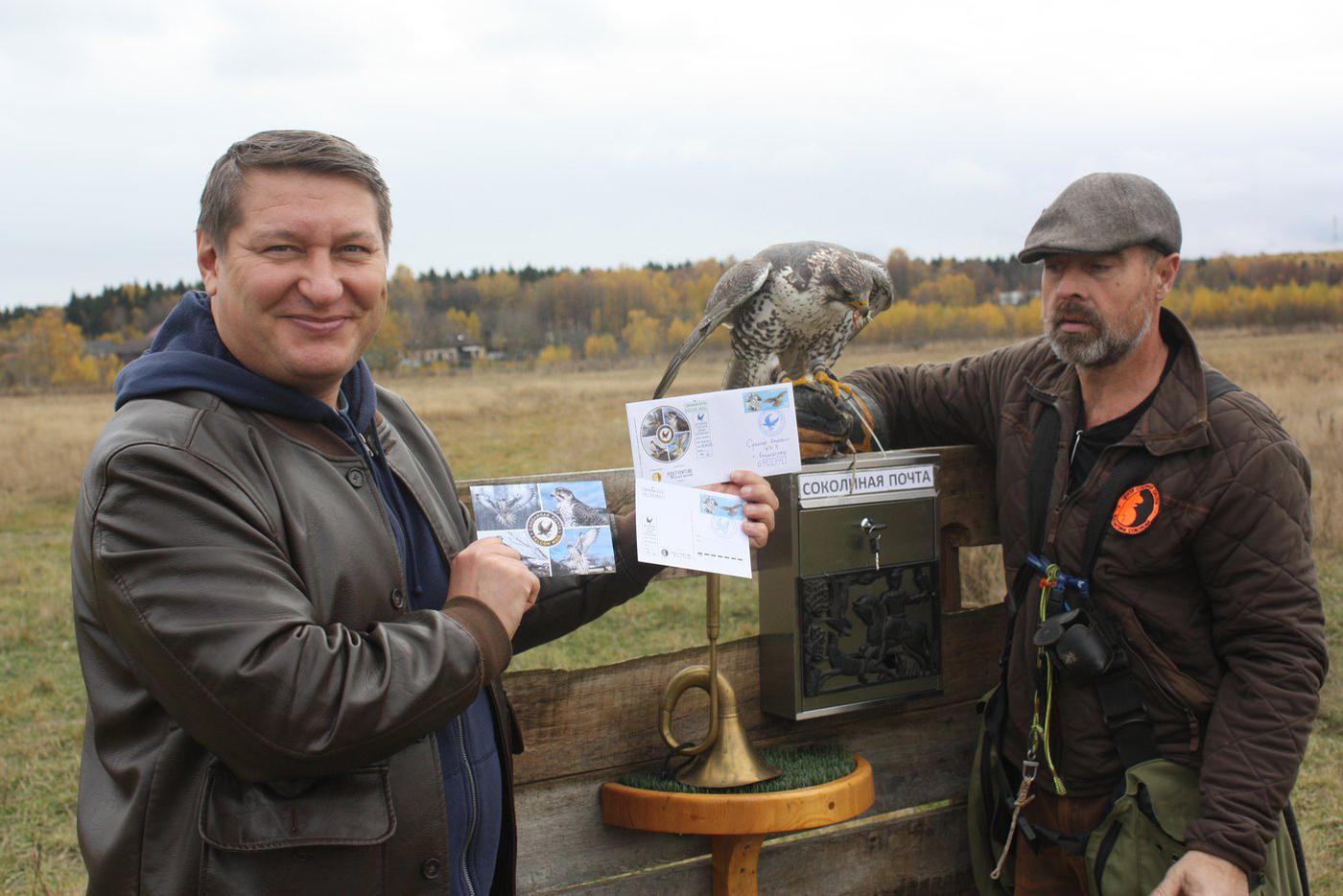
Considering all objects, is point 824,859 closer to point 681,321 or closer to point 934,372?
point 934,372

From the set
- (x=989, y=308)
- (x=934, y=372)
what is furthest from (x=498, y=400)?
(x=934, y=372)

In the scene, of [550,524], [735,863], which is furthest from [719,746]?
[550,524]

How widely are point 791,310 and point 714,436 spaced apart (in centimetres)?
67

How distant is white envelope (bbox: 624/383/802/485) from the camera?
2199 mm

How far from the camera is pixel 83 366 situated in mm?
39156

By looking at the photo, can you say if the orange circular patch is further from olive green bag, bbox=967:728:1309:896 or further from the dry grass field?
the dry grass field

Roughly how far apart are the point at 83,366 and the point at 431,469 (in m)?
43.2

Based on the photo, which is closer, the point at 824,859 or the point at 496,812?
the point at 496,812

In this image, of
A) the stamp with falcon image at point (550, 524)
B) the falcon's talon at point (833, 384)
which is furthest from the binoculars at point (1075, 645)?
the stamp with falcon image at point (550, 524)

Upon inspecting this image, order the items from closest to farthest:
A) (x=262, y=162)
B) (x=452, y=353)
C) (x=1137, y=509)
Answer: (x=262, y=162), (x=1137, y=509), (x=452, y=353)

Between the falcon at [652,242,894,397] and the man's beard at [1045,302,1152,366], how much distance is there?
1.84 ft

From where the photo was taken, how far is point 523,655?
23.5 feet

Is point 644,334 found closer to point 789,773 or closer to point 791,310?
point 791,310

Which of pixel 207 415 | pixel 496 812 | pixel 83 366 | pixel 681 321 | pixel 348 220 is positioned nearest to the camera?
pixel 207 415
